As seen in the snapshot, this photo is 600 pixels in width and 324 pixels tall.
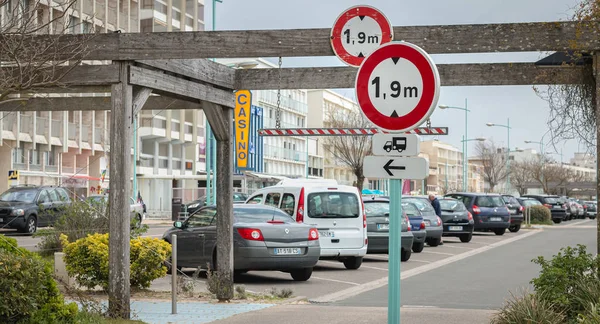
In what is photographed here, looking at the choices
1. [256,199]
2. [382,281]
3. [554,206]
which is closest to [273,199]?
[256,199]

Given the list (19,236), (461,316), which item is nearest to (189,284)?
(461,316)

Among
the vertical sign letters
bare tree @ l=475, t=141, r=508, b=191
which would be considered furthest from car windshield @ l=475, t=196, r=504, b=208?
bare tree @ l=475, t=141, r=508, b=191

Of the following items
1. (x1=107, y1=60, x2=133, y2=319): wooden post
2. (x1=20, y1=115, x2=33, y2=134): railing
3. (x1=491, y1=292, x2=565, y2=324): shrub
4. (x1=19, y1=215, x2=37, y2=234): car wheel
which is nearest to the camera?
(x1=491, y1=292, x2=565, y2=324): shrub

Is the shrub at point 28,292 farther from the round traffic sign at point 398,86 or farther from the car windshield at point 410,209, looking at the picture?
the car windshield at point 410,209

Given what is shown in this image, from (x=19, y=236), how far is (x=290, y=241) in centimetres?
1795

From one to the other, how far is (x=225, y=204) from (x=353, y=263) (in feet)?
27.1

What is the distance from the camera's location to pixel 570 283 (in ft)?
30.0

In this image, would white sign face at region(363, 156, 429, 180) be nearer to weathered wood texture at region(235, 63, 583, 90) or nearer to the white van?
weathered wood texture at region(235, 63, 583, 90)

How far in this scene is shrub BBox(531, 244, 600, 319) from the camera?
8.92 metres

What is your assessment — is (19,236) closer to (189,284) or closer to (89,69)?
(189,284)

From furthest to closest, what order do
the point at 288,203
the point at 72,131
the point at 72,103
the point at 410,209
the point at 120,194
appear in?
the point at 72,131 → the point at 410,209 → the point at 288,203 → the point at 72,103 → the point at 120,194

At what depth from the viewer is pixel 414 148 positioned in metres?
6.01

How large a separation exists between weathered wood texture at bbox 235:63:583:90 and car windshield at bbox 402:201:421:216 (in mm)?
14875

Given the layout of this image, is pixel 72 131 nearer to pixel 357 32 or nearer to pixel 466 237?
pixel 466 237
